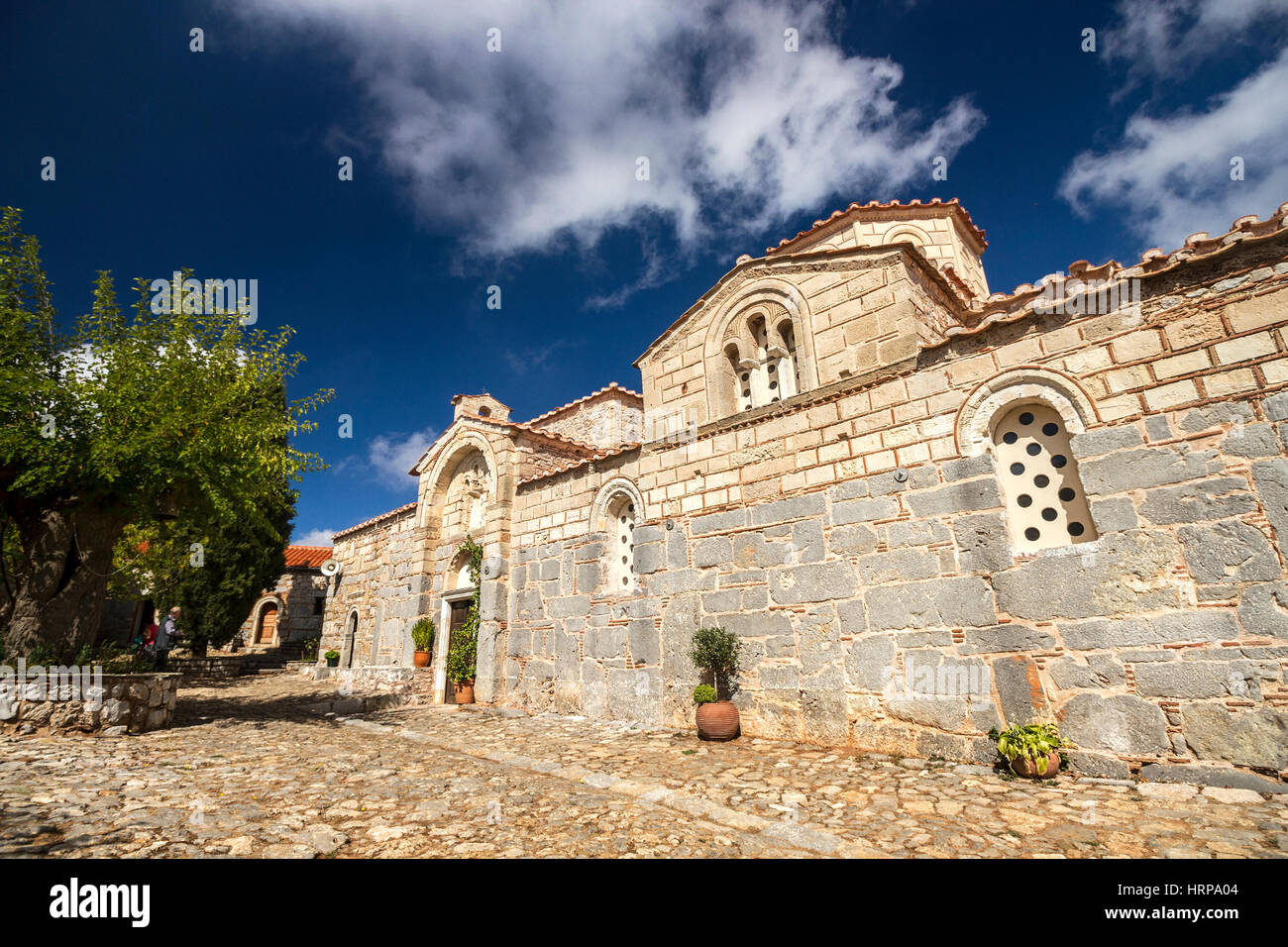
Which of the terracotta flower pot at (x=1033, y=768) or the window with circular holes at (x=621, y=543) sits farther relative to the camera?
the window with circular holes at (x=621, y=543)

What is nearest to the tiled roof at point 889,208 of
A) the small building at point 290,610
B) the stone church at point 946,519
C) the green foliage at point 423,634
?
the stone church at point 946,519

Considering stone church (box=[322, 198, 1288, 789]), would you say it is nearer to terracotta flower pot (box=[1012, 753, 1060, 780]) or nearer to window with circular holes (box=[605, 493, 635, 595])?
window with circular holes (box=[605, 493, 635, 595])

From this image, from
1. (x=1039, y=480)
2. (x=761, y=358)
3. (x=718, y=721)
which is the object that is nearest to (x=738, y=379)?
(x=761, y=358)

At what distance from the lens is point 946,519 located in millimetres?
6133

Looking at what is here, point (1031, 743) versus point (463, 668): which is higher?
point (463, 668)

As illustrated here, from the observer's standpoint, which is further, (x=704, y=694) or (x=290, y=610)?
(x=290, y=610)

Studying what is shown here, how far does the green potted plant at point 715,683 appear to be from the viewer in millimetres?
7056

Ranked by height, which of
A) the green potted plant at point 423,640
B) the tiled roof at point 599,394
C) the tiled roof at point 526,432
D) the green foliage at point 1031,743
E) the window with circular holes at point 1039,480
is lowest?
the green foliage at point 1031,743

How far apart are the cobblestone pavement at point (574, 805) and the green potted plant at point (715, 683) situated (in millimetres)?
299

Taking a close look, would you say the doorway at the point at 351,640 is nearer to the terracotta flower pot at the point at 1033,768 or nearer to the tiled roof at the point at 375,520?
the tiled roof at the point at 375,520

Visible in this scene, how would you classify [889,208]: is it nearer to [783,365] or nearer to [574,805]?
[783,365]

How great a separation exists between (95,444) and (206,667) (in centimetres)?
1372

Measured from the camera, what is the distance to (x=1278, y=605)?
174 inches
